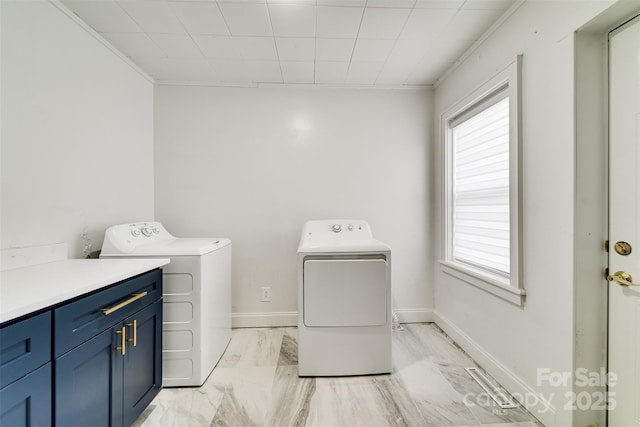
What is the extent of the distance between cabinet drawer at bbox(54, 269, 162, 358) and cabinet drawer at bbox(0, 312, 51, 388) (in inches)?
1.5

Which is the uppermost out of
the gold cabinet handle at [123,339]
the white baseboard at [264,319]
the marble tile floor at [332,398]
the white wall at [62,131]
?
the white wall at [62,131]

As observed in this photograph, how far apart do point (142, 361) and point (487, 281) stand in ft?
6.79

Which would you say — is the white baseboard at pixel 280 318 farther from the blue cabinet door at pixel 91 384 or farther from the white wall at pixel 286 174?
the blue cabinet door at pixel 91 384

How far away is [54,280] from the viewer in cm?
104

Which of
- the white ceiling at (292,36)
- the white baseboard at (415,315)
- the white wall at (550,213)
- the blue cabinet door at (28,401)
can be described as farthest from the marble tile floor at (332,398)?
the white ceiling at (292,36)

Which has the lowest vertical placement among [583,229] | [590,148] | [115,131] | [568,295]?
[568,295]

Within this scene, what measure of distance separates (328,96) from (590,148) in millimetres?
1904

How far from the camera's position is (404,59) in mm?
2068

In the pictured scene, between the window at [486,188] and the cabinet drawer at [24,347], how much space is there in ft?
6.86

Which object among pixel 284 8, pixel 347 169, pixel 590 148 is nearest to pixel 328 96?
pixel 347 169

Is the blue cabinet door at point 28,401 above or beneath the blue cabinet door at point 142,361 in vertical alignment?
above

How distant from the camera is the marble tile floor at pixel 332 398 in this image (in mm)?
1383

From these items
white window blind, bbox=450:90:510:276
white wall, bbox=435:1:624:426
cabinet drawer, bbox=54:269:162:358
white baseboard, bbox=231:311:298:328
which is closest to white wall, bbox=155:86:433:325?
white baseboard, bbox=231:311:298:328

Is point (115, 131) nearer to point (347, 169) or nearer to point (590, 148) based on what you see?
point (347, 169)
